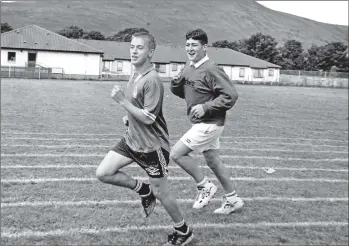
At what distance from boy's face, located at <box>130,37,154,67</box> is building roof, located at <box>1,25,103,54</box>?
694 millimetres

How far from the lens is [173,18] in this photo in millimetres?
1598

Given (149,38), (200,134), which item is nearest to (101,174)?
(200,134)

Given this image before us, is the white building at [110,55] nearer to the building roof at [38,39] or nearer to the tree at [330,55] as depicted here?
the building roof at [38,39]

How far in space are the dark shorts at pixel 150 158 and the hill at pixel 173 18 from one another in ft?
1.44

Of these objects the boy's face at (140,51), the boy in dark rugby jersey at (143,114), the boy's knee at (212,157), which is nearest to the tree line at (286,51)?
the boy in dark rugby jersey at (143,114)

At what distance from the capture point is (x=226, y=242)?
20.7 feet

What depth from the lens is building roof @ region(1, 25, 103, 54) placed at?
1.77m

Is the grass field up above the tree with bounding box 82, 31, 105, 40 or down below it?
below

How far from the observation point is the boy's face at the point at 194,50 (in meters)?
1.24

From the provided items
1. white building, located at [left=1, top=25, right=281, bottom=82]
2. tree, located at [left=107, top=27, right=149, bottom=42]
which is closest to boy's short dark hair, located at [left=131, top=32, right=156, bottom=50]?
tree, located at [left=107, top=27, right=149, bottom=42]

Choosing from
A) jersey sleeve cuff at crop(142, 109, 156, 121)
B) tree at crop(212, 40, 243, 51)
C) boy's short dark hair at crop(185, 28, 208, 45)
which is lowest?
jersey sleeve cuff at crop(142, 109, 156, 121)

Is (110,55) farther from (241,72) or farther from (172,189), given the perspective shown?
(172,189)

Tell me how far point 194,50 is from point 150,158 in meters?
0.60

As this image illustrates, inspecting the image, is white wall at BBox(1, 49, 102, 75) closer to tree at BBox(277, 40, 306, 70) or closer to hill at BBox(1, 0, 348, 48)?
hill at BBox(1, 0, 348, 48)
